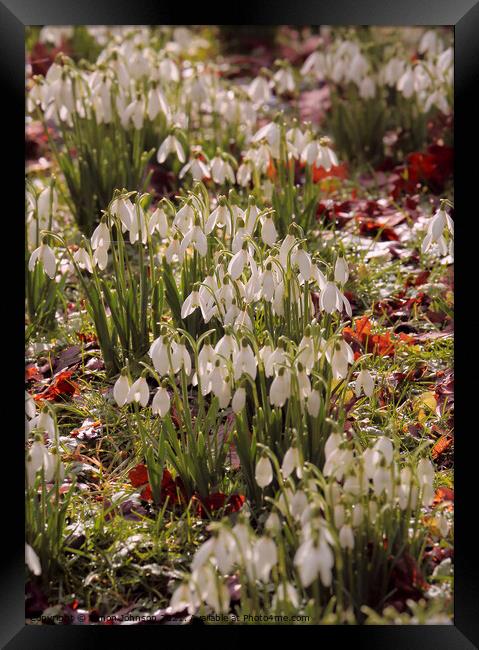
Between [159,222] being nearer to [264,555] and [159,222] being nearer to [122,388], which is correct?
[122,388]

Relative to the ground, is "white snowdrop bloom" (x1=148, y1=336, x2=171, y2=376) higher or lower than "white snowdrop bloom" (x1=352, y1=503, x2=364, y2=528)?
higher

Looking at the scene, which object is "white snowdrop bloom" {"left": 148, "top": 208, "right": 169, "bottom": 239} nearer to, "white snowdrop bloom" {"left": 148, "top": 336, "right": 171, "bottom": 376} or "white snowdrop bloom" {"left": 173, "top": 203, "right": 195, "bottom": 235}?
"white snowdrop bloom" {"left": 173, "top": 203, "right": 195, "bottom": 235}

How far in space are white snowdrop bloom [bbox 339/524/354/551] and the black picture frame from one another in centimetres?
36

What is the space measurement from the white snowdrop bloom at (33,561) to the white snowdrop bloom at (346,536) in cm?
62

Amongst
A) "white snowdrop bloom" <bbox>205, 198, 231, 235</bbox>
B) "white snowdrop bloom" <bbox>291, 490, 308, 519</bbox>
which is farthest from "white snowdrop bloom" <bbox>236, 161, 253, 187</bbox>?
"white snowdrop bloom" <bbox>291, 490, 308, 519</bbox>

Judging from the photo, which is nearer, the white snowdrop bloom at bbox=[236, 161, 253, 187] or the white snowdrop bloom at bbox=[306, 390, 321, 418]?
the white snowdrop bloom at bbox=[306, 390, 321, 418]

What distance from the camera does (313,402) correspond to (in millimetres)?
2023

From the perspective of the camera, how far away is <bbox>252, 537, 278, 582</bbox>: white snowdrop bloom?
1.75 m

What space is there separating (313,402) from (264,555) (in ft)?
1.29
